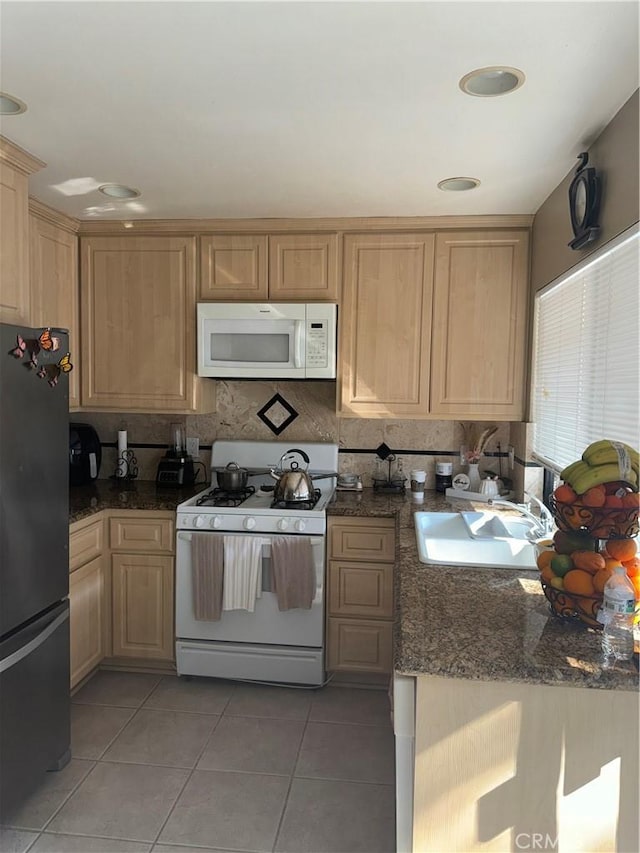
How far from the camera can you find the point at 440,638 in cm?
142

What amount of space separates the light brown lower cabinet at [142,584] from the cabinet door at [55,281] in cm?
79

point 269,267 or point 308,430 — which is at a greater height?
point 269,267

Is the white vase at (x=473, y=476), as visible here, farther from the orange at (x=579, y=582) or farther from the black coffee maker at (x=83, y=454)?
the black coffee maker at (x=83, y=454)

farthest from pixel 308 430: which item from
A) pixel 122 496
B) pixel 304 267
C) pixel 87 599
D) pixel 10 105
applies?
pixel 10 105

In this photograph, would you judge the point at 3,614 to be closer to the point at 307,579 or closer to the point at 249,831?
the point at 249,831

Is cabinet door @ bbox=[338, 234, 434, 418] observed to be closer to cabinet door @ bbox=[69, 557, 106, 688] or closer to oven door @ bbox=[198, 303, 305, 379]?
oven door @ bbox=[198, 303, 305, 379]

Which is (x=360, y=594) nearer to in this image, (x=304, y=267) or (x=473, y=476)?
(x=473, y=476)

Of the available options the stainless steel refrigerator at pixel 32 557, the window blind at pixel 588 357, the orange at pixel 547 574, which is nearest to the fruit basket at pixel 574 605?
the orange at pixel 547 574

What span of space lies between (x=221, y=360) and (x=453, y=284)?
126cm

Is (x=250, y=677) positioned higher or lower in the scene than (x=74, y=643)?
lower

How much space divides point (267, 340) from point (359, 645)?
1602mm

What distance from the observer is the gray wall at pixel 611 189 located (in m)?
1.68

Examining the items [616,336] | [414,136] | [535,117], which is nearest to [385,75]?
[414,136]

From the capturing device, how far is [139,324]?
3.20 metres
